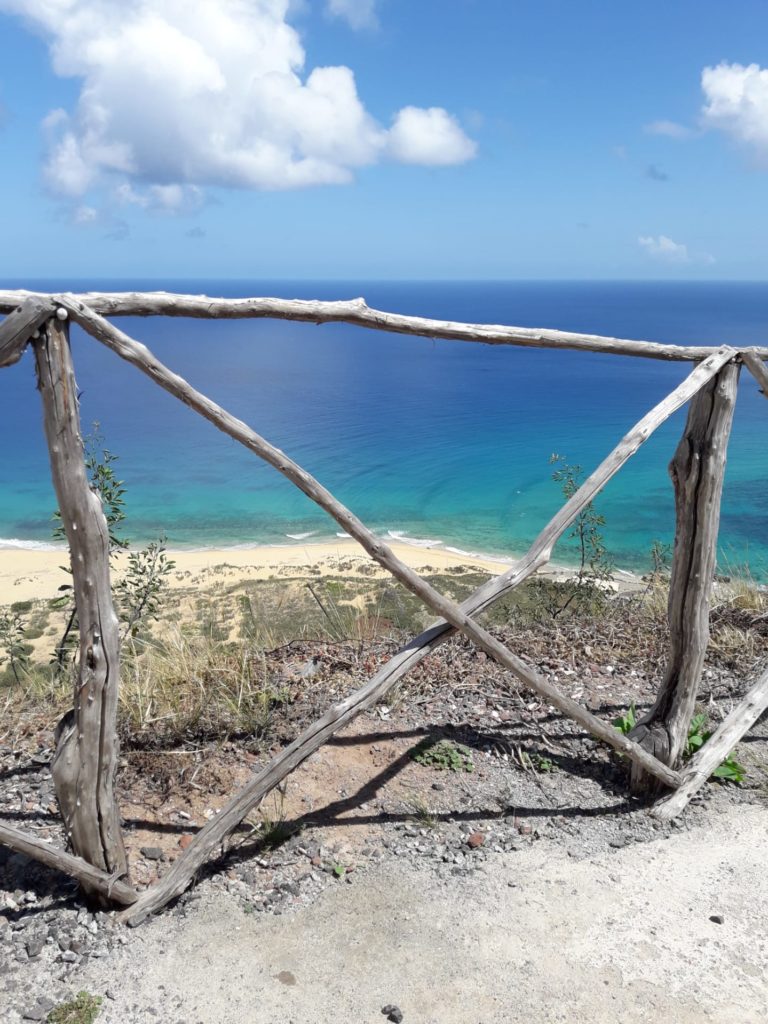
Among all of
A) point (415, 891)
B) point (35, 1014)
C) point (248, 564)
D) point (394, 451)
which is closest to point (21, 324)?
point (35, 1014)

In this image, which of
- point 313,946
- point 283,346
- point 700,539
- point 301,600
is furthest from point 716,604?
point 283,346

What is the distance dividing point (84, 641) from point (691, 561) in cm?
281

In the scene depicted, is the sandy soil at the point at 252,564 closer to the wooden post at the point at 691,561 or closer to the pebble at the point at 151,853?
the wooden post at the point at 691,561

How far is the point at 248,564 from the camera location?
758 inches

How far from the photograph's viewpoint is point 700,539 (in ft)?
12.6

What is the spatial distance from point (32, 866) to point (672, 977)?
2530 millimetres

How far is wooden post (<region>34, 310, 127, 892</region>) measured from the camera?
248cm

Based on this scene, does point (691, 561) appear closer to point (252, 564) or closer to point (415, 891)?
point (415, 891)

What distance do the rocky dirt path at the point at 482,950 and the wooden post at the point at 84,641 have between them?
0.45 metres

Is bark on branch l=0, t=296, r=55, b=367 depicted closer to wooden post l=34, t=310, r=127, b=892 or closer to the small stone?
wooden post l=34, t=310, r=127, b=892

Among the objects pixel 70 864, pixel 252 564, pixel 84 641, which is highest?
pixel 84 641

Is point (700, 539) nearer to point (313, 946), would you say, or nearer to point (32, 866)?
point (313, 946)

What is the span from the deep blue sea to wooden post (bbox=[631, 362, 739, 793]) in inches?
129

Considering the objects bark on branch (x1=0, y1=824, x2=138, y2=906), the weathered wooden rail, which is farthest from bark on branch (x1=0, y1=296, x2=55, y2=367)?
bark on branch (x1=0, y1=824, x2=138, y2=906)
